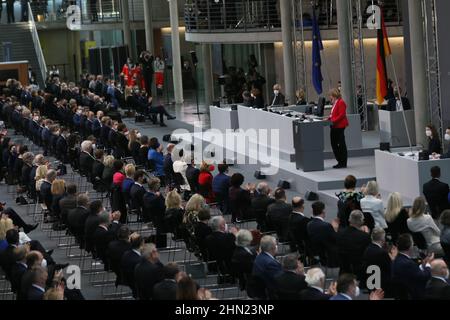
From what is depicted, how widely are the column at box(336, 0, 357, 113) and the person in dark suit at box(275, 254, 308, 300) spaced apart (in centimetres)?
1556

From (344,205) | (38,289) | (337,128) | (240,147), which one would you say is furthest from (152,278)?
(240,147)

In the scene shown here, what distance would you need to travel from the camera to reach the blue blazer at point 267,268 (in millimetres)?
14930

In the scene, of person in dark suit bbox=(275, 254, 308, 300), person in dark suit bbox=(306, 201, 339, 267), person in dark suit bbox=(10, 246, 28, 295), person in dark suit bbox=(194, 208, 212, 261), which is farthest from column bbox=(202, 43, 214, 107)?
person in dark suit bbox=(275, 254, 308, 300)

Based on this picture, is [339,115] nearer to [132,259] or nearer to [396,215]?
[396,215]

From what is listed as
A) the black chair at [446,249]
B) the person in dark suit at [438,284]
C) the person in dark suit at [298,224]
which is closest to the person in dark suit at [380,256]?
the black chair at [446,249]

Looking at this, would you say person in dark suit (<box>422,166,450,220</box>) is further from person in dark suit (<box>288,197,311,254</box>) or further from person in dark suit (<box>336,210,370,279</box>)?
person in dark suit (<box>336,210,370,279</box>)

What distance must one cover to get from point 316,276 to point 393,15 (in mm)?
23857

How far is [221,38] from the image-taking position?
122 ft

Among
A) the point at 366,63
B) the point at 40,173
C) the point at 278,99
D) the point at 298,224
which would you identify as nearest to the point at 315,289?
the point at 298,224

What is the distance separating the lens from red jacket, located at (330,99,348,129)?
25438mm

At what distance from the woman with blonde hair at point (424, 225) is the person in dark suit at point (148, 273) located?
12.7 feet

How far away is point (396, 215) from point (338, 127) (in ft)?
27.6

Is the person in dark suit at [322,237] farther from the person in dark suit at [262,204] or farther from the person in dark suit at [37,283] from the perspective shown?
the person in dark suit at [37,283]

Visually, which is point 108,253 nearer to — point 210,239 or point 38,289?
point 210,239
